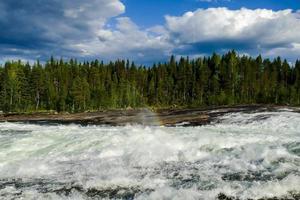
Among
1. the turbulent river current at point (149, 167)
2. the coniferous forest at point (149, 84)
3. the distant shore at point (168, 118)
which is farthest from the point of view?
the coniferous forest at point (149, 84)

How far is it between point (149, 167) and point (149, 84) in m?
128

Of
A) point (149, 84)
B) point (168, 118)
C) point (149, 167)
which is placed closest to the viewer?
point (149, 167)

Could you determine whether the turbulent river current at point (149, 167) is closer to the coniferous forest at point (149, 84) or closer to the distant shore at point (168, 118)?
the distant shore at point (168, 118)

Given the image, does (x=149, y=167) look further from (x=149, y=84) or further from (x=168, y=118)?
(x=149, y=84)

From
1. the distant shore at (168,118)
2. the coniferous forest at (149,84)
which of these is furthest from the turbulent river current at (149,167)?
the coniferous forest at (149,84)

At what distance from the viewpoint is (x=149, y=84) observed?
479ft

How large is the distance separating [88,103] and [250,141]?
94670 mm

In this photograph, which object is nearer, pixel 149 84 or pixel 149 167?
pixel 149 167

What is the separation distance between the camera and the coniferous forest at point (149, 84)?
11419 cm

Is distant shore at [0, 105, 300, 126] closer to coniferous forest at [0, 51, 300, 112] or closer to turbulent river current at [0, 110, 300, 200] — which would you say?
turbulent river current at [0, 110, 300, 200]

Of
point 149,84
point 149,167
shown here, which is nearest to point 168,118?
point 149,167

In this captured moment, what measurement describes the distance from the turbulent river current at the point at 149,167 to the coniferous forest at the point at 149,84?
286 ft

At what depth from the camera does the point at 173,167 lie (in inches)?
695

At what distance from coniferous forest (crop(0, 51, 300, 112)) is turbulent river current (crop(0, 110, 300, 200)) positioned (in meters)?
87.2
